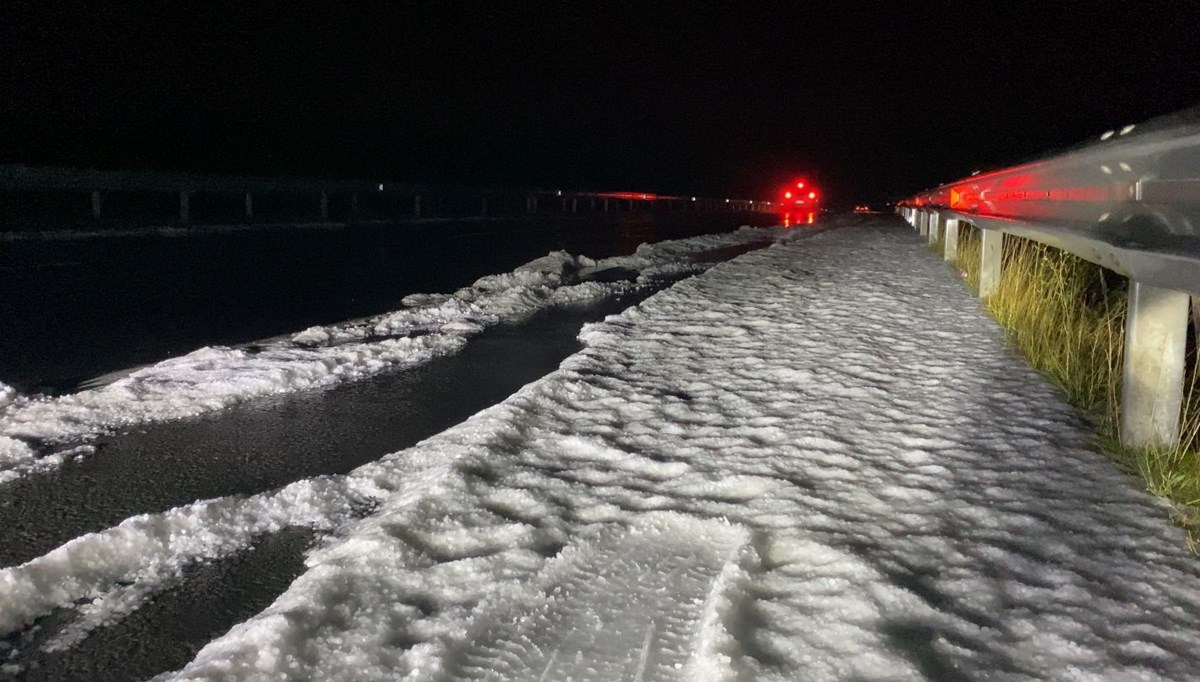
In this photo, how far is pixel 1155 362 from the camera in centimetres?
396

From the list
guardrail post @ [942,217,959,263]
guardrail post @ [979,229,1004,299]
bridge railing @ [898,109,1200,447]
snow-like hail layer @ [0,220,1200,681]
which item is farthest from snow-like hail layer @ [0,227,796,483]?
guardrail post @ [942,217,959,263]

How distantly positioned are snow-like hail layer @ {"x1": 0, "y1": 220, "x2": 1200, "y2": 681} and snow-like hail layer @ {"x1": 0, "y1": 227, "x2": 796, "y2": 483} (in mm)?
1571

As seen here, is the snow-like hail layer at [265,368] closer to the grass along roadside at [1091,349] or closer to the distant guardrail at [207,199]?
the grass along roadside at [1091,349]

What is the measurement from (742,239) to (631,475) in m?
17.7

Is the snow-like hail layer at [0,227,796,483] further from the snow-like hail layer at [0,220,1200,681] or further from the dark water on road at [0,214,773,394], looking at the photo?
the snow-like hail layer at [0,220,1200,681]

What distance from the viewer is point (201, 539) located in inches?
135

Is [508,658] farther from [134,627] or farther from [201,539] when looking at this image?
[201,539]

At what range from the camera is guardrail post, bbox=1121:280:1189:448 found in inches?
154

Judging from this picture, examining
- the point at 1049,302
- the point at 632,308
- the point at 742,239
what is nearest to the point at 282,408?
the point at 632,308

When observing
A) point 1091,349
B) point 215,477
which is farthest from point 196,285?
point 1091,349

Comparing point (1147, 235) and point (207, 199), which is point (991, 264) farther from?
point (207, 199)

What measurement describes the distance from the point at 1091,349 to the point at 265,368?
5732mm

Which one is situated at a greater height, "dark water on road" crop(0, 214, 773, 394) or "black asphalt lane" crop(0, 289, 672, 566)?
"dark water on road" crop(0, 214, 773, 394)

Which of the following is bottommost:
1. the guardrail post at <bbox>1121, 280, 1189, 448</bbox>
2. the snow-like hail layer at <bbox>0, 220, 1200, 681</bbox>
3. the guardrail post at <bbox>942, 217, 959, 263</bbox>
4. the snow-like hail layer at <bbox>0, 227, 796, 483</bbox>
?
the snow-like hail layer at <bbox>0, 220, 1200, 681</bbox>
